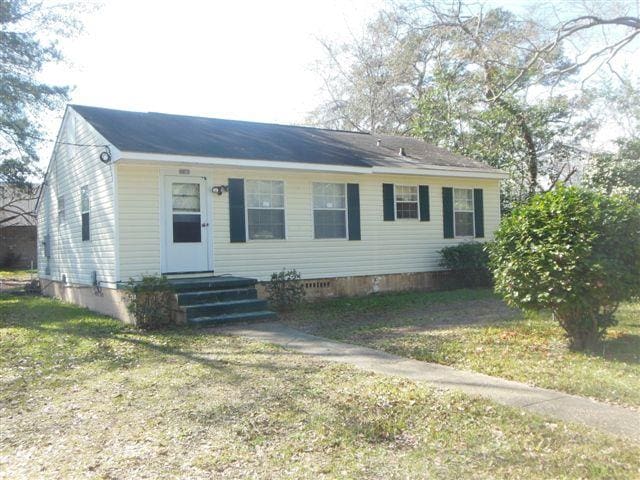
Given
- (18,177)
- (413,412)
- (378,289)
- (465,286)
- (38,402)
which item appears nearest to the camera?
(413,412)

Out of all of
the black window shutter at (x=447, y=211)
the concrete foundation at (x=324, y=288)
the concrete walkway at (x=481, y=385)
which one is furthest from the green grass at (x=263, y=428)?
the black window shutter at (x=447, y=211)

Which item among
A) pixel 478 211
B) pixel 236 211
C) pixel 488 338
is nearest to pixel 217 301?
pixel 236 211

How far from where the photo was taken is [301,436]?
166 inches

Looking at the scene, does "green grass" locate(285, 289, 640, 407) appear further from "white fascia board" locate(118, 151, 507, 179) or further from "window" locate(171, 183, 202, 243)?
"white fascia board" locate(118, 151, 507, 179)

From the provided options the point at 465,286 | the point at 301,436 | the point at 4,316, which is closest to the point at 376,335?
the point at 301,436

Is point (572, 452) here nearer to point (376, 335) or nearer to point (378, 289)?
point (376, 335)

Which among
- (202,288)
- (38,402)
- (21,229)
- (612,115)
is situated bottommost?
(38,402)

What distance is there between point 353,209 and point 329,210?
617mm

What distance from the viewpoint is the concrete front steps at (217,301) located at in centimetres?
955

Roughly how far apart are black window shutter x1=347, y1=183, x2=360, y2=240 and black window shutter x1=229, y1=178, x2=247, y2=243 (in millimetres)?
2767

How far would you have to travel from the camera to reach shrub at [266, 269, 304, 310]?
11477mm

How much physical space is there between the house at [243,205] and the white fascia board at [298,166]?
0.09 feet

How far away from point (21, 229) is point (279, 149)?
93.2ft

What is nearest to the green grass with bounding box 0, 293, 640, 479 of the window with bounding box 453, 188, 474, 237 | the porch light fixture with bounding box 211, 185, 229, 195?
the porch light fixture with bounding box 211, 185, 229, 195
